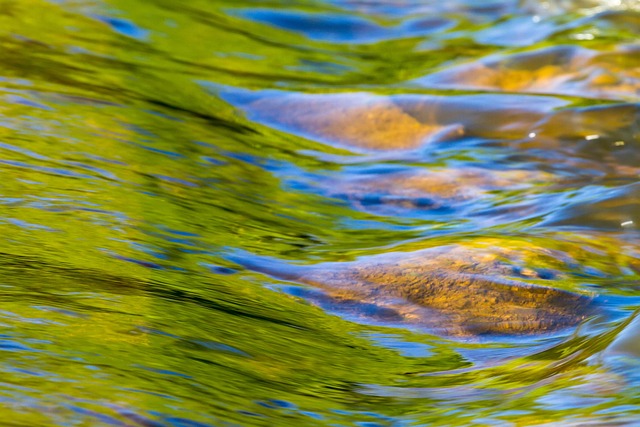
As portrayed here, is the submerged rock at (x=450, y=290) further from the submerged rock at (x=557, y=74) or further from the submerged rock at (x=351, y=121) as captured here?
the submerged rock at (x=557, y=74)

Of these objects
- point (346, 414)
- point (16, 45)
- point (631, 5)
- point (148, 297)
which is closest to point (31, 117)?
A: point (16, 45)

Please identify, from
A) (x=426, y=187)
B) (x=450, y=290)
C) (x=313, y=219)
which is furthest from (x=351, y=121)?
(x=450, y=290)

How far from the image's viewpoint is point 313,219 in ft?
14.9

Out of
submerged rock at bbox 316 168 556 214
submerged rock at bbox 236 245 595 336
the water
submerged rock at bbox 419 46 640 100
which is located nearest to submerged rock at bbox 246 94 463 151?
the water

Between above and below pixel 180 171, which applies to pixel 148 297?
below

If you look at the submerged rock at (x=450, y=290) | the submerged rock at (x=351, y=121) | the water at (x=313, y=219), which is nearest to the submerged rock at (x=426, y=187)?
the water at (x=313, y=219)

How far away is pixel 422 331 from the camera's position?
10.9 ft

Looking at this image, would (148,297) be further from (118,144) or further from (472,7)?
(472,7)

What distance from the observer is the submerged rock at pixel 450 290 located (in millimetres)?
3365

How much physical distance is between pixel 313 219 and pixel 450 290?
3.73 ft

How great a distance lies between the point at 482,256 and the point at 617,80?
289 cm

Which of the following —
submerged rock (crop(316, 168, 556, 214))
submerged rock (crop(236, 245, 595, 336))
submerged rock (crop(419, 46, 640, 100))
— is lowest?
submerged rock (crop(236, 245, 595, 336))

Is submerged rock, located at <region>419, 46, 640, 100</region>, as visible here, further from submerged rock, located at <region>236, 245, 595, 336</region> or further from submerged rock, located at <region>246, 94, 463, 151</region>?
A: submerged rock, located at <region>236, 245, 595, 336</region>

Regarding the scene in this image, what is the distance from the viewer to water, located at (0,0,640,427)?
8.06 feet
